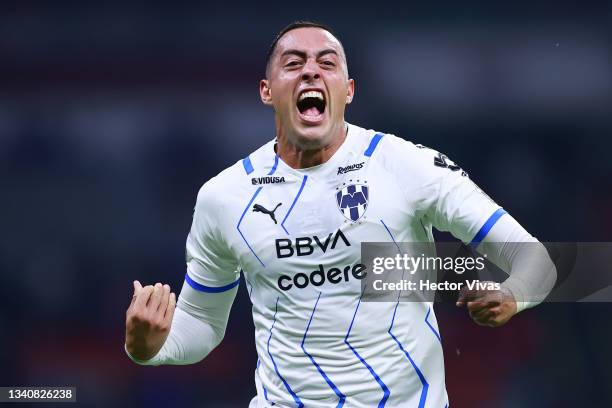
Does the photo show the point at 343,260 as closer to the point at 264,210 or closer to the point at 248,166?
the point at 264,210

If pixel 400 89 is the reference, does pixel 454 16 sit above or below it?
above

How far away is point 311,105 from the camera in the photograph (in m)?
3.68

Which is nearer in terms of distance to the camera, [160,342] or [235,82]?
[160,342]

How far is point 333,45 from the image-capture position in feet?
12.0

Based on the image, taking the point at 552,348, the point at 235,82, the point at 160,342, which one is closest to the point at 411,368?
the point at 160,342

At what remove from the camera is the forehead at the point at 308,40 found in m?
3.64

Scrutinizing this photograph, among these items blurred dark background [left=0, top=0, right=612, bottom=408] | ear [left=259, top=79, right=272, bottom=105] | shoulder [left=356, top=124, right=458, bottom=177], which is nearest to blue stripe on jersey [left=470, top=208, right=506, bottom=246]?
shoulder [left=356, top=124, right=458, bottom=177]

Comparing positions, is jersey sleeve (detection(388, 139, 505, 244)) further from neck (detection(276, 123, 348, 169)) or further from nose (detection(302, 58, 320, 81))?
nose (detection(302, 58, 320, 81))

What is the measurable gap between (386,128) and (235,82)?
119 centimetres

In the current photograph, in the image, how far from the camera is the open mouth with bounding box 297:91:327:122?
3.56 m

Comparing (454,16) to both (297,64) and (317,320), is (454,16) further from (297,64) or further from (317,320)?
(317,320)

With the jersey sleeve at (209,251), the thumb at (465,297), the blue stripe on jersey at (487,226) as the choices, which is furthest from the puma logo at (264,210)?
the thumb at (465,297)

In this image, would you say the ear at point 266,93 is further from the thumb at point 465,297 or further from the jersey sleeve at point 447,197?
the thumb at point 465,297

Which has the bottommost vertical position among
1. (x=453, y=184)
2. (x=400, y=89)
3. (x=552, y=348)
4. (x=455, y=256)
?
(x=552, y=348)
